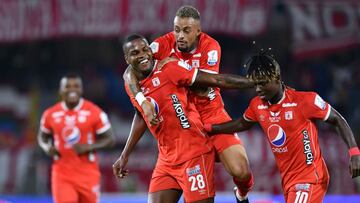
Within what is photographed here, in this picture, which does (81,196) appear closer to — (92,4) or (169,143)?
(169,143)

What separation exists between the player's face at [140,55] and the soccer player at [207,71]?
180 millimetres

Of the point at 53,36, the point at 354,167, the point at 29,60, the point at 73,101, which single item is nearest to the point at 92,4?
the point at 53,36

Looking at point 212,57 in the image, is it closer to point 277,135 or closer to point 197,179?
point 277,135

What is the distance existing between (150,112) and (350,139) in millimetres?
1718

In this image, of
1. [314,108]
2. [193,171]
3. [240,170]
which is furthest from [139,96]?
[314,108]

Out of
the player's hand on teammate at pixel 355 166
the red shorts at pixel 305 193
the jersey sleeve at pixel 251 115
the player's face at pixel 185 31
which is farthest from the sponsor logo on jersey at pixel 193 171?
the player's hand on teammate at pixel 355 166

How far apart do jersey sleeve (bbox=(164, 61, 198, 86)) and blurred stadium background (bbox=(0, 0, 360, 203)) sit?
7523 mm

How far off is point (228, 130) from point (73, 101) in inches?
151

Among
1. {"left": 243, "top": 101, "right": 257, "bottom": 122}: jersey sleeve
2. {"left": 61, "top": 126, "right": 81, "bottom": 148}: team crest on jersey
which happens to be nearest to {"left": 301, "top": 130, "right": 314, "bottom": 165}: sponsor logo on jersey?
{"left": 243, "top": 101, "right": 257, "bottom": 122}: jersey sleeve

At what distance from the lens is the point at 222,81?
7617mm

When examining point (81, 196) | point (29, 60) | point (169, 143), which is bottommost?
point (81, 196)

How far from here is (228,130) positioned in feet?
26.2

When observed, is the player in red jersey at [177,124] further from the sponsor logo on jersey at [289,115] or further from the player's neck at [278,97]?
the sponsor logo on jersey at [289,115]

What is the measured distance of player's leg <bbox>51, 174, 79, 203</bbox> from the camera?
10.9 m
